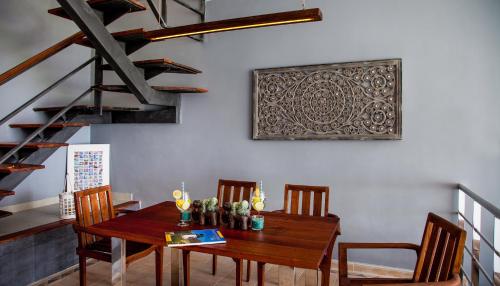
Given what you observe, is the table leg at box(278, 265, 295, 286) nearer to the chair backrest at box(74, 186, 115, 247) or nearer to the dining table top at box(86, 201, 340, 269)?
the dining table top at box(86, 201, 340, 269)

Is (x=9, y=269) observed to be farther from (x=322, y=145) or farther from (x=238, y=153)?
(x=322, y=145)

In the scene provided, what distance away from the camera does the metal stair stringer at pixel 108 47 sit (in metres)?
2.60

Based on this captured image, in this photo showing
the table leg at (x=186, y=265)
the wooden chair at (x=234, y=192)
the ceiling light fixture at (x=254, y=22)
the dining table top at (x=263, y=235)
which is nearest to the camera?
the dining table top at (x=263, y=235)

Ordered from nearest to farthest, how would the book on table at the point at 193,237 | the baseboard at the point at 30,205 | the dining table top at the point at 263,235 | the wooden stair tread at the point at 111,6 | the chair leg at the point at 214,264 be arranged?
1. the dining table top at the point at 263,235
2. the book on table at the point at 193,237
3. the wooden stair tread at the point at 111,6
4. the chair leg at the point at 214,264
5. the baseboard at the point at 30,205

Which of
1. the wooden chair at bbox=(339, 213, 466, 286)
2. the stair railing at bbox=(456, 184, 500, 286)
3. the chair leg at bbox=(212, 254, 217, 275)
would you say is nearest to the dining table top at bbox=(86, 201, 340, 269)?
the wooden chair at bbox=(339, 213, 466, 286)

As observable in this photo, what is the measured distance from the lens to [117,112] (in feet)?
14.6

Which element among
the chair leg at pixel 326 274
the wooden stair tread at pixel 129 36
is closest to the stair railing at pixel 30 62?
the wooden stair tread at pixel 129 36

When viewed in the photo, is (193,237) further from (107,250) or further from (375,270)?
(375,270)

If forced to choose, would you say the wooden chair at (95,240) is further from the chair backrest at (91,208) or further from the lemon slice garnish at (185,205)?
the lemon slice garnish at (185,205)

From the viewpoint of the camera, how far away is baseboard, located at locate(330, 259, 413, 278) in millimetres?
3405

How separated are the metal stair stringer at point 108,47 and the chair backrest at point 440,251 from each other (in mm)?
2638

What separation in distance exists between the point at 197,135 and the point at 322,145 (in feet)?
5.08

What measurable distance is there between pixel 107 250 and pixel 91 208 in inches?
15.0

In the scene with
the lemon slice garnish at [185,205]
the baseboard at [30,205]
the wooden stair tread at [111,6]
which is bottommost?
the baseboard at [30,205]
